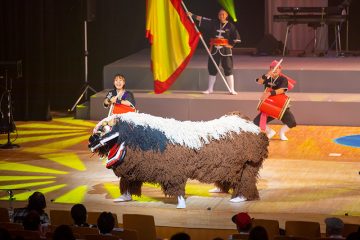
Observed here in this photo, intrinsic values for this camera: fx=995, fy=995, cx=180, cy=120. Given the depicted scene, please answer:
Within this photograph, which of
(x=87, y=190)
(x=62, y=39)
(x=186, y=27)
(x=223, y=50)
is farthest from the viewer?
(x=62, y=39)

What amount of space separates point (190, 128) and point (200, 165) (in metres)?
0.52

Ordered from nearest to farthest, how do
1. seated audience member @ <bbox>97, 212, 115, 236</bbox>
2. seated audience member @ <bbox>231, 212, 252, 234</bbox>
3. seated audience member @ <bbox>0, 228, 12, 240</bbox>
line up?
seated audience member @ <bbox>0, 228, 12, 240</bbox>, seated audience member @ <bbox>97, 212, 115, 236</bbox>, seated audience member @ <bbox>231, 212, 252, 234</bbox>

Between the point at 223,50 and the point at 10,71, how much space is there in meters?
4.38

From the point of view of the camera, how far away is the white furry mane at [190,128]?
12133mm

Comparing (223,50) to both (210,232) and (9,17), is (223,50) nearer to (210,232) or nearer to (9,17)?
(9,17)

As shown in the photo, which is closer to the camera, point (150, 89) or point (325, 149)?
point (325, 149)

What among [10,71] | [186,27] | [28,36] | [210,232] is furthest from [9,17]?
[210,232]

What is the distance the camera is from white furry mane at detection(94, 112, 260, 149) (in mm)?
12133

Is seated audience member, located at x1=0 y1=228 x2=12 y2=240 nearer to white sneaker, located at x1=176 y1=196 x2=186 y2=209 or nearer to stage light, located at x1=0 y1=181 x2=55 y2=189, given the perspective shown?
white sneaker, located at x1=176 y1=196 x2=186 y2=209

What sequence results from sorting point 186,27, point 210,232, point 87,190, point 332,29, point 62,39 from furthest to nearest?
point 332,29, point 62,39, point 186,27, point 87,190, point 210,232

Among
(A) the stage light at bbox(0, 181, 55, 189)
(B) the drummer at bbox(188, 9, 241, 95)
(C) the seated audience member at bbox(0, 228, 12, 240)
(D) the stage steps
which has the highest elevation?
(B) the drummer at bbox(188, 9, 241, 95)

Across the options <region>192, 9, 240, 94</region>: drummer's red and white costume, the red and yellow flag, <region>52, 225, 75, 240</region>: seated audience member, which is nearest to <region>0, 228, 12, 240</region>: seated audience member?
<region>52, 225, 75, 240</region>: seated audience member

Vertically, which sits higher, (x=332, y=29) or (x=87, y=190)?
(x=332, y=29)

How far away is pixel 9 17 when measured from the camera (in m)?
18.6
